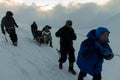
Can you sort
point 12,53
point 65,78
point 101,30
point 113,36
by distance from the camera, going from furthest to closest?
point 113,36
point 12,53
point 65,78
point 101,30

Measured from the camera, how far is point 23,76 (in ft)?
48.0

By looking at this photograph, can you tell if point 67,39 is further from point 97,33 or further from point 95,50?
point 97,33

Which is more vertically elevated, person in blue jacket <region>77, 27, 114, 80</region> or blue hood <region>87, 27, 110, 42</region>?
blue hood <region>87, 27, 110, 42</region>

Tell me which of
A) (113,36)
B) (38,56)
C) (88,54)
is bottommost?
(113,36)

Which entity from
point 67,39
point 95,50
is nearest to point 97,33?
point 95,50

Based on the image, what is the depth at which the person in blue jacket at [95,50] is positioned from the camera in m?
11.8

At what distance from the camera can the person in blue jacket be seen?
38.9 ft

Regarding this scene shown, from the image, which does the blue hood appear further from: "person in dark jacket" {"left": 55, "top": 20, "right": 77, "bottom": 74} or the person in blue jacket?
"person in dark jacket" {"left": 55, "top": 20, "right": 77, "bottom": 74}

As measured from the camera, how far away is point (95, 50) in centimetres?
1205

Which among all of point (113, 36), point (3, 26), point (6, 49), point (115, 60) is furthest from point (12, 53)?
point (113, 36)

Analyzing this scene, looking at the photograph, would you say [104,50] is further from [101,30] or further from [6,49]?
[6,49]

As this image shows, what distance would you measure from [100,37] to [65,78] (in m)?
4.17

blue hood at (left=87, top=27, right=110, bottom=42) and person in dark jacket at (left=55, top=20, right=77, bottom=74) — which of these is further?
person in dark jacket at (left=55, top=20, right=77, bottom=74)

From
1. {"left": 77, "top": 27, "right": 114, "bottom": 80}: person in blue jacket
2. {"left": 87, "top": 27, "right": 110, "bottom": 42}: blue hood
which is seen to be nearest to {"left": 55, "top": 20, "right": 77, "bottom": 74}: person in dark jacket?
{"left": 77, "top": 27, "right": 114, "bottom": 80}: person in blue jacket
